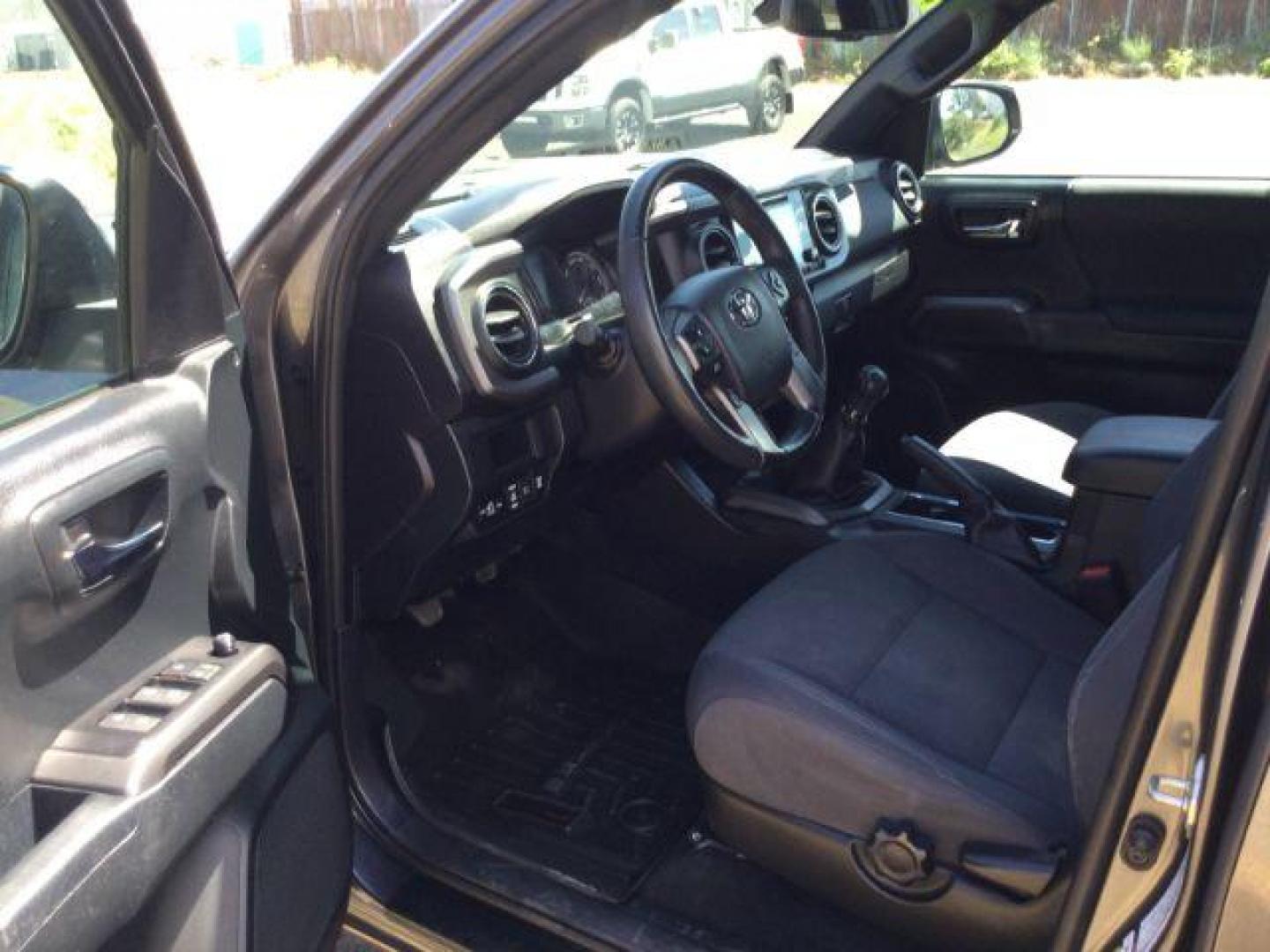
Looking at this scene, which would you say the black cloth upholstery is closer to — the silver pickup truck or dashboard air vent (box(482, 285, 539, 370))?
dashboard air vent (box(482, 285, 539, 370))

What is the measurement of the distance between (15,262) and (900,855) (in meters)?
1.24

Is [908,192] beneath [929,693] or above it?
→ above

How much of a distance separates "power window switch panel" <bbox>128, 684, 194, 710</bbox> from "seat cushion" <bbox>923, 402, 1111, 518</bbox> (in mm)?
1869

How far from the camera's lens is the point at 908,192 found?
137 inches

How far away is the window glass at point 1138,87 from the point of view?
11.0 feet

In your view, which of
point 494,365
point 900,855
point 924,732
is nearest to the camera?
point 900,855

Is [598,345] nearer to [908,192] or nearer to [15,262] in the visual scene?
[15,262]

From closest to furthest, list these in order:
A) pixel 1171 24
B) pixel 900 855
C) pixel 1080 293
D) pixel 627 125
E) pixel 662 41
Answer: pixel 900 855 → pixel 662 41 → pixel 627 125 → pixel 1080 293 → pixel 1171 24

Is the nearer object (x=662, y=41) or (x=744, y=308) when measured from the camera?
(x=744, y=308)

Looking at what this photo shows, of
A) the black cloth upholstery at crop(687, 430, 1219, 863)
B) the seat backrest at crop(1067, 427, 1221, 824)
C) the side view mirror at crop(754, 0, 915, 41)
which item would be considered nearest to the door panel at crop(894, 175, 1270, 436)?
the side view mirror at crop(754, 0, 915, 41)

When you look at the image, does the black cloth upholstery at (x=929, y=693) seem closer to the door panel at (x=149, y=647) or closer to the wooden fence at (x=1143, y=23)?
the door panel at (x=149, y=647)

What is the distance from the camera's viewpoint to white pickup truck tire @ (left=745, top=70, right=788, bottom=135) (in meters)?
3.38

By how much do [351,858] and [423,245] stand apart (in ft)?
2.98

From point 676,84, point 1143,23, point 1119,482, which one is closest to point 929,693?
point 1119,482
